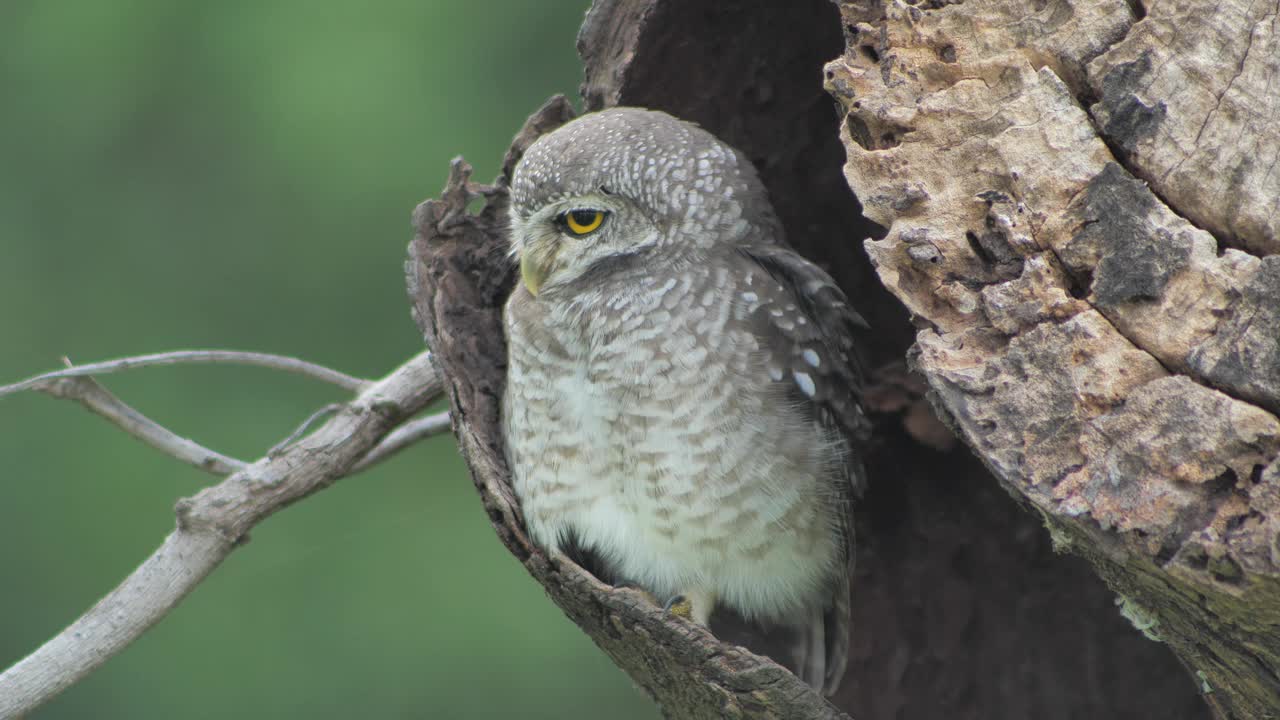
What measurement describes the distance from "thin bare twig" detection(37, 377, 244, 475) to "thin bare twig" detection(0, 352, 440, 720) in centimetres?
14

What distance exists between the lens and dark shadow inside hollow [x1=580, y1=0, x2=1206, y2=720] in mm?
2682

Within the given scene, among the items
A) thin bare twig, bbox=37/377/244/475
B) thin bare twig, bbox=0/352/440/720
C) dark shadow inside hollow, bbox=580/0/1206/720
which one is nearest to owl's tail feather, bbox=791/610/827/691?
dark shadow inside hollow, bbox=580/0/1206/720

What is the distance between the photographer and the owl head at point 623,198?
235cm

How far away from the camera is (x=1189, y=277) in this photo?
1537 millimetres

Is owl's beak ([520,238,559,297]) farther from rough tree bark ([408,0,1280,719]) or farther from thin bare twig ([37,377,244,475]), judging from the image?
thin bare twig ([37,377,244,475])

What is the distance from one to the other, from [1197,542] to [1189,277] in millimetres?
370

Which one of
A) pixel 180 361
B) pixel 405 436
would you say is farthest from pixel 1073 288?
pixel 180 361

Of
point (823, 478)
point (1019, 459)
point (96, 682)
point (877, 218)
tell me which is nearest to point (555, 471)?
point (823, 478)

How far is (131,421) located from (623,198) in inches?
41.2

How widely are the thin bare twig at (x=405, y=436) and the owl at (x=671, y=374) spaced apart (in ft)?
0.70

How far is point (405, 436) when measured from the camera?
2.58 metres

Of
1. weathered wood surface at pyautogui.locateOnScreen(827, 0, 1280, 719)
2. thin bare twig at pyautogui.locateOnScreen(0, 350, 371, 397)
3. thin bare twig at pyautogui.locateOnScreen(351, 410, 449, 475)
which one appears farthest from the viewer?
thin bare twig at pyautogui.locateOnScreen(351, 410, 449, 475)

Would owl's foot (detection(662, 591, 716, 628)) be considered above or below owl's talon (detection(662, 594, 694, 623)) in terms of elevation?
below

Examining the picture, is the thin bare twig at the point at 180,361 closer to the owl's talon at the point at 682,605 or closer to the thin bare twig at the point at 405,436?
the thin bare twig at the point at 405,436
